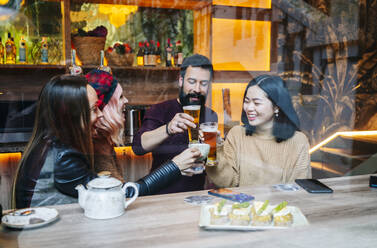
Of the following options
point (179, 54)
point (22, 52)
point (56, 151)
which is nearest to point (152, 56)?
point (179, 54)

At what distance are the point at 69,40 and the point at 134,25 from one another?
56 cm

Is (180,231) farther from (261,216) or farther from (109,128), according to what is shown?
(109,128)

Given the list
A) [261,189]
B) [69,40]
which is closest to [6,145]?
[69,40]

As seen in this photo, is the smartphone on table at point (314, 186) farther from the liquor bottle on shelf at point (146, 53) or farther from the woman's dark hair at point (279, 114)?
the liquor bottle on shelf at point (146, 53)

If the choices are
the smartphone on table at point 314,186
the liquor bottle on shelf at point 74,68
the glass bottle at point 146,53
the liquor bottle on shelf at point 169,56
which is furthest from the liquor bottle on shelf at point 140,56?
the smartphone on table at point 314,186

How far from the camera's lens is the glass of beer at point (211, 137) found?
6.37 ft

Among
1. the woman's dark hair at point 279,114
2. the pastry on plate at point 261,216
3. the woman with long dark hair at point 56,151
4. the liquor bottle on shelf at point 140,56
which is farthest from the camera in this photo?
the liquor bottle on shelf at point 140,56

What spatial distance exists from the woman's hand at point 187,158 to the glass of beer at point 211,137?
0.23 ft

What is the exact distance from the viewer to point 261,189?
59.5 inches

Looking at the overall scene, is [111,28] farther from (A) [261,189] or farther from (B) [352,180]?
(B) [352,180]

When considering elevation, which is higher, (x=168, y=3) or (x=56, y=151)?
(x=168, y=3)

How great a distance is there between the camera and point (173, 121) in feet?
6.86

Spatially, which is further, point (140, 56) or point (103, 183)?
point (140, 56)

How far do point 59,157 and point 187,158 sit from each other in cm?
70
